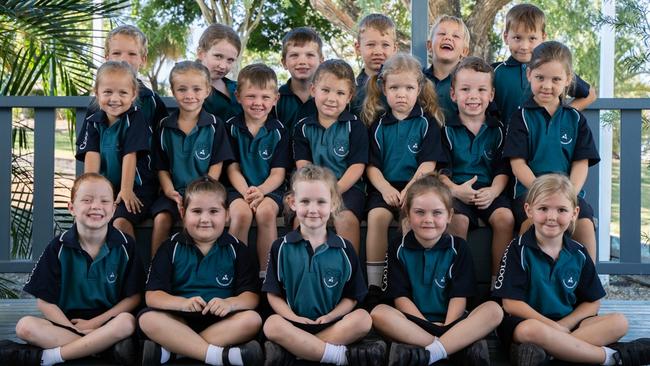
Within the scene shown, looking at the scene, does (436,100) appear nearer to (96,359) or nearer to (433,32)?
(433,32)

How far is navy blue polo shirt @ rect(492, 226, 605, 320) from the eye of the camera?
12.0 feet

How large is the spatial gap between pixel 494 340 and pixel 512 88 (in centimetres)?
129

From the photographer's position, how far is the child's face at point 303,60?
455 cm

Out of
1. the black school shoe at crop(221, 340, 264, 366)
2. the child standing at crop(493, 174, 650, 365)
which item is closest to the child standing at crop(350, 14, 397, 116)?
the child standing at crop(493, 174, 650, 365)

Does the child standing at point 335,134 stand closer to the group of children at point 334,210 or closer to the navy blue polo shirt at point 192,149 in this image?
the group of children at point 334,210

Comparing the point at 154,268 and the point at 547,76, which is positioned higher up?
the point at 547,76

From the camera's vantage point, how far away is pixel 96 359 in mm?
3574

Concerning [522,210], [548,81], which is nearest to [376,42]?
[548,81]

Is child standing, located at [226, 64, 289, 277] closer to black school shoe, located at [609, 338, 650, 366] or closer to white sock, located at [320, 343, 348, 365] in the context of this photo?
white sock, located at [320, 343, 348, 365]

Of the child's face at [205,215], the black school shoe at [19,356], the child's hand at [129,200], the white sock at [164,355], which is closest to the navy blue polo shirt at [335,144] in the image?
the child's face at [205,215]

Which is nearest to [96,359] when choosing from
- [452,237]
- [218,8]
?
[452,237]

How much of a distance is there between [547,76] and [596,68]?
9340 mm

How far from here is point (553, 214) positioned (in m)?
Result: 3.62

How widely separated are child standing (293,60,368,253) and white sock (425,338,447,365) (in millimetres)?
823
